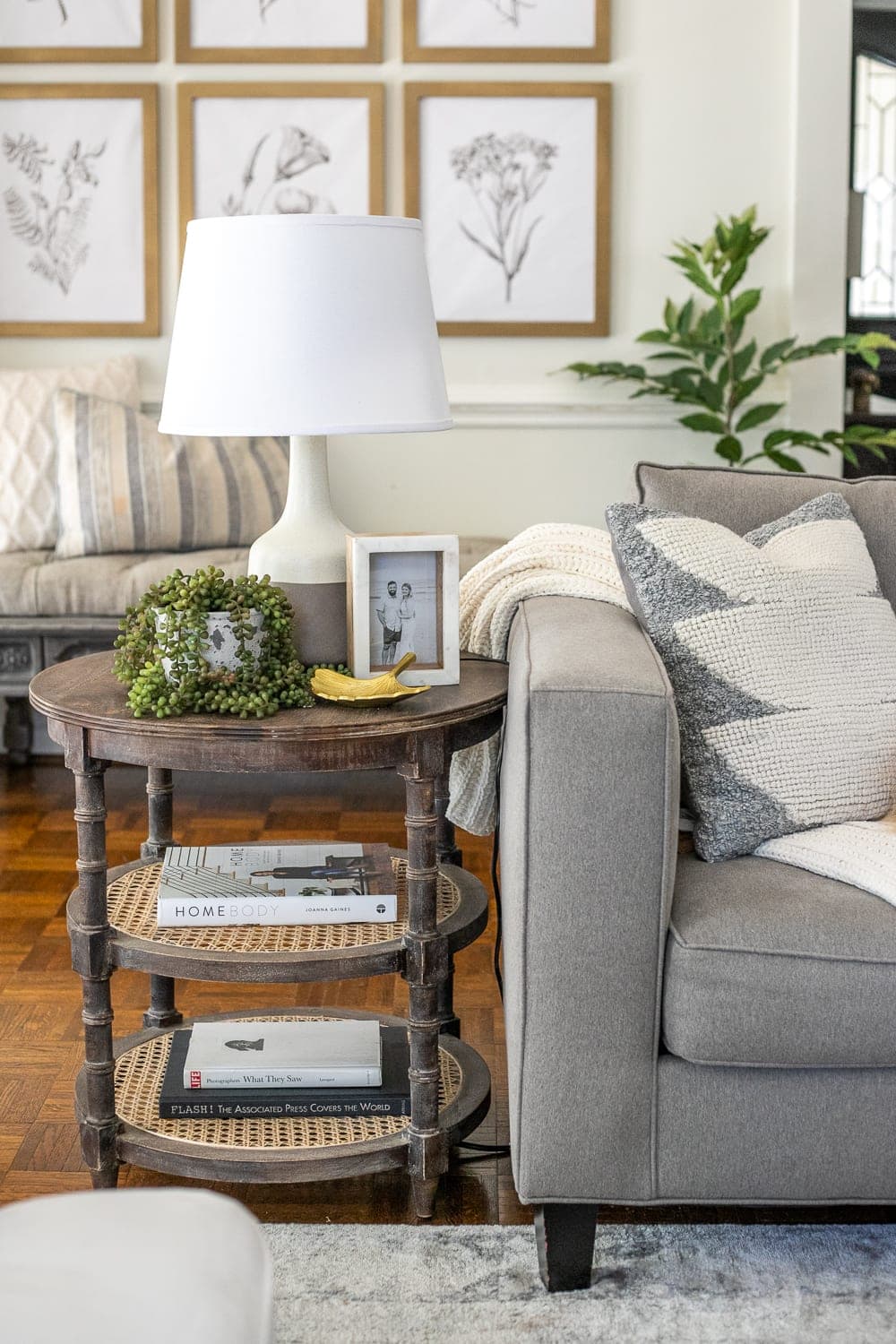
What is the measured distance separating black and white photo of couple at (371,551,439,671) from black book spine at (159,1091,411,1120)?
1.72ft

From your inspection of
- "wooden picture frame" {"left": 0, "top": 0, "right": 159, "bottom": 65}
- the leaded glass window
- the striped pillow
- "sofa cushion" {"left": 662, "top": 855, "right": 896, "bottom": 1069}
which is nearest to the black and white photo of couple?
"sofa cushion" {"left": 662, "top": 855, "right": 896, "bottom": 1069}

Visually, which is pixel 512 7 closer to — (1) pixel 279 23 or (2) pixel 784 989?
(1) pixel 279 23

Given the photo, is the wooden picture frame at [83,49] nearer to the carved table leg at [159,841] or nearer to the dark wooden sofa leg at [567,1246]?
the carved table leg at [159,841]

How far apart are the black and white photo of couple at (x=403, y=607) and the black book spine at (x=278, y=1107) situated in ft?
1.72

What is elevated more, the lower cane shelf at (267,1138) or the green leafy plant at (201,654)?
the green leafy plant at (201,654)

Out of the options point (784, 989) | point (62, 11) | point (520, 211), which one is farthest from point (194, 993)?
point (62, 11)

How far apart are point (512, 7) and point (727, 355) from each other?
3.53 ft

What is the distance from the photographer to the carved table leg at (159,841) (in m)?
1.99

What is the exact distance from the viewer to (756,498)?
2.03 meters

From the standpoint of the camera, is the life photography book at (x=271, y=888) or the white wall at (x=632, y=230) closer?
the life photography book at (x=271, y=888)

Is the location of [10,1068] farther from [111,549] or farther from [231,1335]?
[111,549]

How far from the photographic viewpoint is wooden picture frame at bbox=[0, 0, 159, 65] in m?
3.76

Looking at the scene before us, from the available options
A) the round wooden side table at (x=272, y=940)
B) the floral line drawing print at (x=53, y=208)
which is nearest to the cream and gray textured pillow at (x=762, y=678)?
the round wooden side table at (x=272, y=940)

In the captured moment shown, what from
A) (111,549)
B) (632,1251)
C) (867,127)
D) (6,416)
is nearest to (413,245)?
(632,1251)
